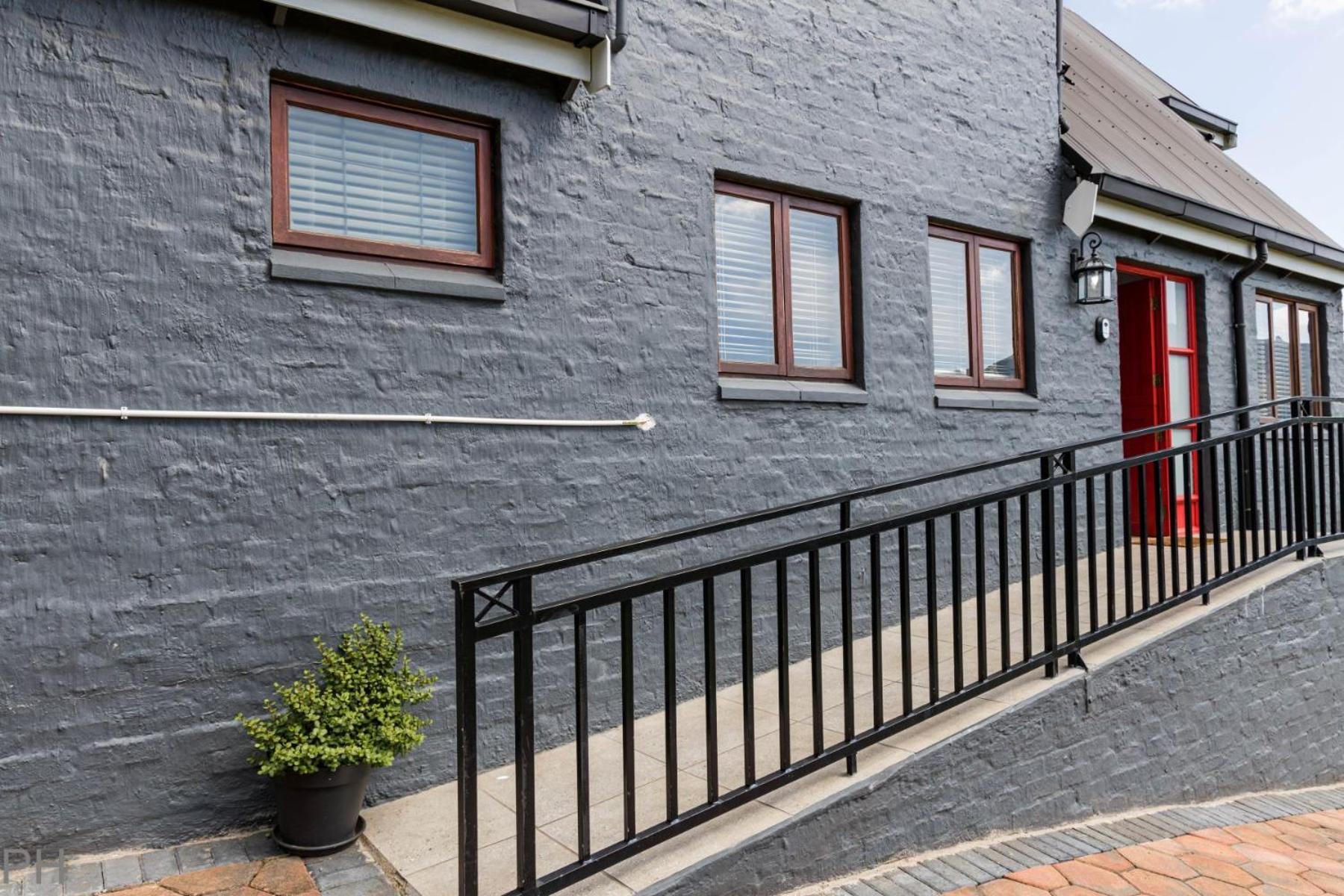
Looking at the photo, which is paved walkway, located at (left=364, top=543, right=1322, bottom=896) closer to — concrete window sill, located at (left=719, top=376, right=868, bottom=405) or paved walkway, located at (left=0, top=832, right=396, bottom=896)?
paved walkway, located at (left=0, top=832, right=396, bottom=896)

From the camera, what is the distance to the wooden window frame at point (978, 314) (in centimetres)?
616

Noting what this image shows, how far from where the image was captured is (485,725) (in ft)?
13.0

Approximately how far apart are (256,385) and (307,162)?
1.00 m

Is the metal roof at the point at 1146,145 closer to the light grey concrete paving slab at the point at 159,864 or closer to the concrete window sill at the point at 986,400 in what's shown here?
the concrete window sill at the point at 986,400

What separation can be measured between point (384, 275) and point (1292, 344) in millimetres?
9355

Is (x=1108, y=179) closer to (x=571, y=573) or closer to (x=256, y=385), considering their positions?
(x=571, y=573)

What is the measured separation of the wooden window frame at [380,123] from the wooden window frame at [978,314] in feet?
10.0

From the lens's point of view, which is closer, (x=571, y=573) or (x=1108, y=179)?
(x=571, y=573)

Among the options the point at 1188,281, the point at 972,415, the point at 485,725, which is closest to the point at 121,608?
the point at 485,725

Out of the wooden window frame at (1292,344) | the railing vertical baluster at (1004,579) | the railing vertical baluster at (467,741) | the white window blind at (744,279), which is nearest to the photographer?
the railing vertical baluster at (467,741)

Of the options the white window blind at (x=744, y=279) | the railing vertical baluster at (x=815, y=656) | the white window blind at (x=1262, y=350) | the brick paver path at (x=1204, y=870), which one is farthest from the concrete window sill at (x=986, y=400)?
the white window blind at (x=1262, y=350)

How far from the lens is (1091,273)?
6582 mm

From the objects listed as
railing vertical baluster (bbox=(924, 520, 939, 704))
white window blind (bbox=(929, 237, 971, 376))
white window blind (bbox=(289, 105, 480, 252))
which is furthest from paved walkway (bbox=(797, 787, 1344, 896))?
white window blind (bbox=(289, 105, 480, 252))

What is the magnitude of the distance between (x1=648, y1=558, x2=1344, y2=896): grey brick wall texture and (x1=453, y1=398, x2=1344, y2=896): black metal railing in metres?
0.17
